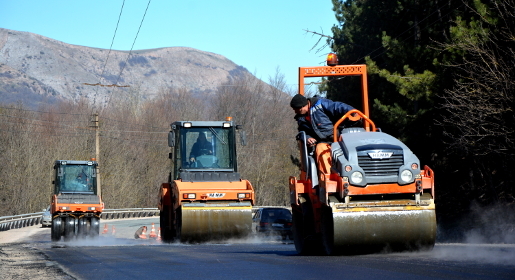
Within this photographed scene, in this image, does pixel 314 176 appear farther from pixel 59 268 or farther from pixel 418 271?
pixel 59 268

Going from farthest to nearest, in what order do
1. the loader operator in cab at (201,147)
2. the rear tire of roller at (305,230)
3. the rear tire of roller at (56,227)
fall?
the rear tire of roller at (56,227) < the loader operator in cab at (201,147) < the rear tire of roller at (305,230)

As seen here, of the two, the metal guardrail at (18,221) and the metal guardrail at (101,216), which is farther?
the metal guardrail at (101,216)

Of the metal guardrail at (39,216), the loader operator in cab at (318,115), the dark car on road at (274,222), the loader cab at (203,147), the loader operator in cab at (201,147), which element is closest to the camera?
the loader operator in cab at (318,115)

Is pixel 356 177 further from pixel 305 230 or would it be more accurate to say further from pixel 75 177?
pixel 75 177

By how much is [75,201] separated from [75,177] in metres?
0.91

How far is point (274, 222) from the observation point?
2467 centimetres

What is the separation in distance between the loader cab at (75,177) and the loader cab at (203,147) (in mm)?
8350

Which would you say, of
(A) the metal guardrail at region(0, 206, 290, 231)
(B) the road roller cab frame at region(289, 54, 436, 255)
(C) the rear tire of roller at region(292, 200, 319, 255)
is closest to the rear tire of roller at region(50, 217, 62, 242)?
(A) the metal guardrail at region(0, 206, 290, 231)

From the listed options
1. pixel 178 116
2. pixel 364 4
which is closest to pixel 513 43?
pixel 364 4

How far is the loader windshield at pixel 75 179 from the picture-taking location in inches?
982

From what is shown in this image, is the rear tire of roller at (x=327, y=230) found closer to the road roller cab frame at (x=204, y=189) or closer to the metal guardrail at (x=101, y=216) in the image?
the road roller cab frame at (x=204, y=189)

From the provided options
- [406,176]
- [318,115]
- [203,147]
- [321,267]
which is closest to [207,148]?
[203,147]

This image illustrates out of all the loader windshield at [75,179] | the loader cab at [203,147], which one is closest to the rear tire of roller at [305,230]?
the loader cab at [203,147]

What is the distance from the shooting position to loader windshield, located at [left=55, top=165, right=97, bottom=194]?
2495 centimetres
